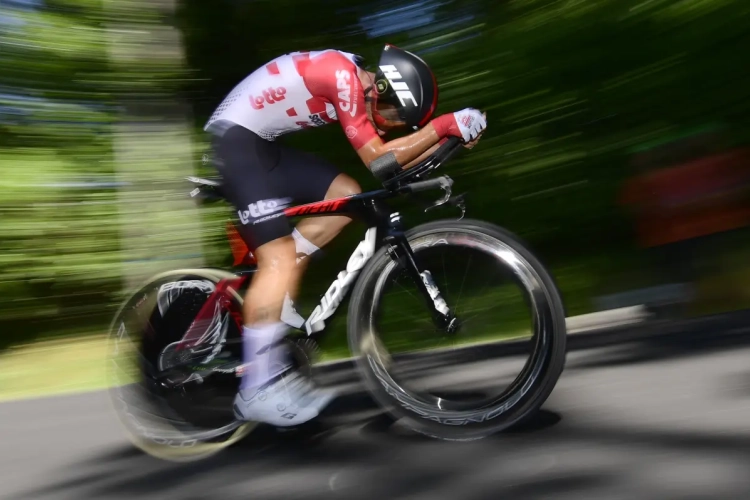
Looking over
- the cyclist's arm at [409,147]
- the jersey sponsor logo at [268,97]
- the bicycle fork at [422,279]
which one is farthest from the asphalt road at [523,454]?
the jersey sponsor logo at [268,97]

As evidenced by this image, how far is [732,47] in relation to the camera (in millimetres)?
5414

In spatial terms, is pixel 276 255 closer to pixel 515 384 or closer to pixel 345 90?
pixel 345 90

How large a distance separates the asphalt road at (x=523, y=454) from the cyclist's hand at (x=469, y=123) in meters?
1.07

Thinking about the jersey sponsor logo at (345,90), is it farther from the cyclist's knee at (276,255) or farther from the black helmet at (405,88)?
the cyclist's knee at (276,255)

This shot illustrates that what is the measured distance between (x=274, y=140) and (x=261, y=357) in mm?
902

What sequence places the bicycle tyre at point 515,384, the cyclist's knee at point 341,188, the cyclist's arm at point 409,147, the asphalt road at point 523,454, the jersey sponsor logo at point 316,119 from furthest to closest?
the cyclist's knee at point 341,188 < the jersey sponsor logo at point 316,119 < the cyclist's arm at point 409,147 < the bicycle tyre at point 515,384 < the asphalt road at point 523,454

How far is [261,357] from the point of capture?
9.78 feet

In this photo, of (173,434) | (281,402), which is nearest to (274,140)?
(281,402)

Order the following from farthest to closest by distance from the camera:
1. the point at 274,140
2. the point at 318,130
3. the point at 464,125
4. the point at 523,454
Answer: the point at 318,130 < the point at 274,140 < the point at 464,125 < the point at 523,454

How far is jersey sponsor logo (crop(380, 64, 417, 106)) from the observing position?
112 inches

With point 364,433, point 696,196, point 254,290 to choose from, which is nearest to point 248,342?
point 254,290

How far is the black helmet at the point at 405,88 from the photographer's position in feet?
9.39

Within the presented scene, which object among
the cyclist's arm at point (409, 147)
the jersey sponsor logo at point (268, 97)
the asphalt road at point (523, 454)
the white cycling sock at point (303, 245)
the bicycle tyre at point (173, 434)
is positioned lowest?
the asphalt road at point (523, 454)

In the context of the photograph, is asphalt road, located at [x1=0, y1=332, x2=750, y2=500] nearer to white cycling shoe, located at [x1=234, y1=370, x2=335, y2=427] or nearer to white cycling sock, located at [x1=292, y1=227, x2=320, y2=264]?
white cycling shoe, located at [x1=234, y1=370, x2=335, y2=427]
